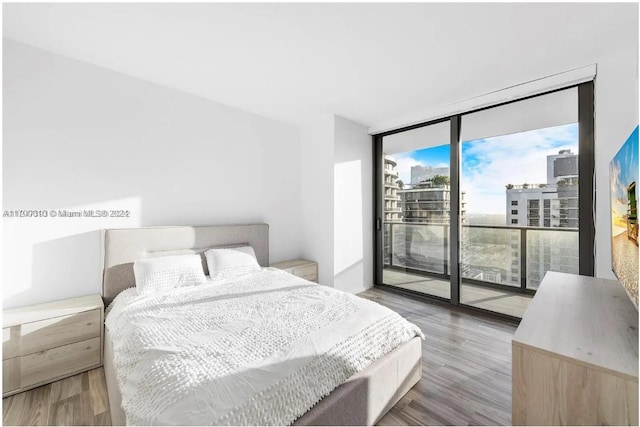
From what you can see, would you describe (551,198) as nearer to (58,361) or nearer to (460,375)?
(460,375)

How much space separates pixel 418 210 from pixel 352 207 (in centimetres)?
94

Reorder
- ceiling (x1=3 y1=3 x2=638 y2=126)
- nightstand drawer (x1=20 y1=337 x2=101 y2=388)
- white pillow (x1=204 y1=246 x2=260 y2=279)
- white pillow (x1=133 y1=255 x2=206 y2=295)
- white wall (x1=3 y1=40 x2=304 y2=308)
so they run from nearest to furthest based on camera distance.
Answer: ceiling (x1=3 y1=3 x2=638 y2=126) < nightstand drawer (x1=20 y1=337 x2=101 y2=388) < white wall (x1=3 y1=40 x2=304 y2=308) < white pillow (x1=133 y1=255 x2=206 y2=295) < white pillow (x1=204 y1=246 x2=260 y2=279)

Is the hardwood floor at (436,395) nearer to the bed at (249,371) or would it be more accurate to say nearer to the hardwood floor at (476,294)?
the bed at (249,371)

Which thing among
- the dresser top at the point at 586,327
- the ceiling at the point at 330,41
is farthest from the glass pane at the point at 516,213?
the dresser top at the point at 586,327

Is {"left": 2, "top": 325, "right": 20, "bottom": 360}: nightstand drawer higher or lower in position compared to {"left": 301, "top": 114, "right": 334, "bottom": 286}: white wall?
lower

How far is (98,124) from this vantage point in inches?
101

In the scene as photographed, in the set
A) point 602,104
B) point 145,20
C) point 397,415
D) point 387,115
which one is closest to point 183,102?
point 145,20

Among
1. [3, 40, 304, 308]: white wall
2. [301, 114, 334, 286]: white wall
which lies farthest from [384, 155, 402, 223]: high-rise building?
[3, 40, 304, 308]: white wall

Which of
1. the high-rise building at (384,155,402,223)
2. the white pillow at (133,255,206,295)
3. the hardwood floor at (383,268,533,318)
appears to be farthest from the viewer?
the high-rise building at (384,155,402,223)

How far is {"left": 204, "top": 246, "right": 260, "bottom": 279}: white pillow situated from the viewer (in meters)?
2.84

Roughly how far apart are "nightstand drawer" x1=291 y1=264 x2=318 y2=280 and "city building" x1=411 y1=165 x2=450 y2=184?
1891 mm

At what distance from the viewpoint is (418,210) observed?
397 cm

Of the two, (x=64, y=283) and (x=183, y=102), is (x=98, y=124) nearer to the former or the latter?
(x=183, y=102)

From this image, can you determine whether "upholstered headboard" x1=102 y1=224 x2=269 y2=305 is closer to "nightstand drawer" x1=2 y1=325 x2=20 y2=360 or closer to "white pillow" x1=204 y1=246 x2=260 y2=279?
"white pillow" x1=204 y1=246 x2=260 y2=279
